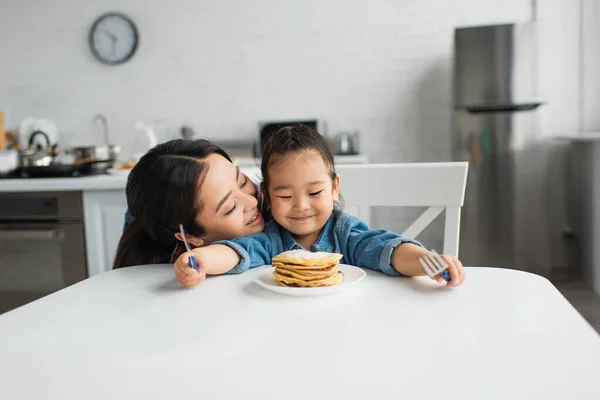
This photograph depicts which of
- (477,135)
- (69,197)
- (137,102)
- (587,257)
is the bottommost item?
(587,257)

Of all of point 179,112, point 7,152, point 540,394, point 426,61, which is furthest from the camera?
point 179,112

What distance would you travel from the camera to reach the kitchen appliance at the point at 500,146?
3.26 metres

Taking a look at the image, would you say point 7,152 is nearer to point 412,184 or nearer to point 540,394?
point 412,184

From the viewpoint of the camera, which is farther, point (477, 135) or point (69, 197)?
point (477, 135)

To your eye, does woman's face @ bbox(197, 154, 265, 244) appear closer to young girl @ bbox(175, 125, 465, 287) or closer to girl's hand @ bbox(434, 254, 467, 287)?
young girl @ bbox(175, 125, 465, 287)

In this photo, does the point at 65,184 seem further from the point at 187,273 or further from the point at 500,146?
the point at 500,146

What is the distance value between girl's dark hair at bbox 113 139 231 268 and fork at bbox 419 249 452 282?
47 cm

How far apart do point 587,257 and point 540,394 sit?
3.42m

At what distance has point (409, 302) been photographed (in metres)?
0.79

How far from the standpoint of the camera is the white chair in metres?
1.38

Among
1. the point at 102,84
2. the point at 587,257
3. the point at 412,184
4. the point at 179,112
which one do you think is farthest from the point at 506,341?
the point at 102,84

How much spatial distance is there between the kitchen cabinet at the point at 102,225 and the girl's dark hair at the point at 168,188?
1621 millimetres

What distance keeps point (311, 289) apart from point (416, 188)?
66cm

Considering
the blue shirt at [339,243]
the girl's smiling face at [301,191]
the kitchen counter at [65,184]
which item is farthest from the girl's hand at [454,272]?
the kitchen counter at [65,184]
